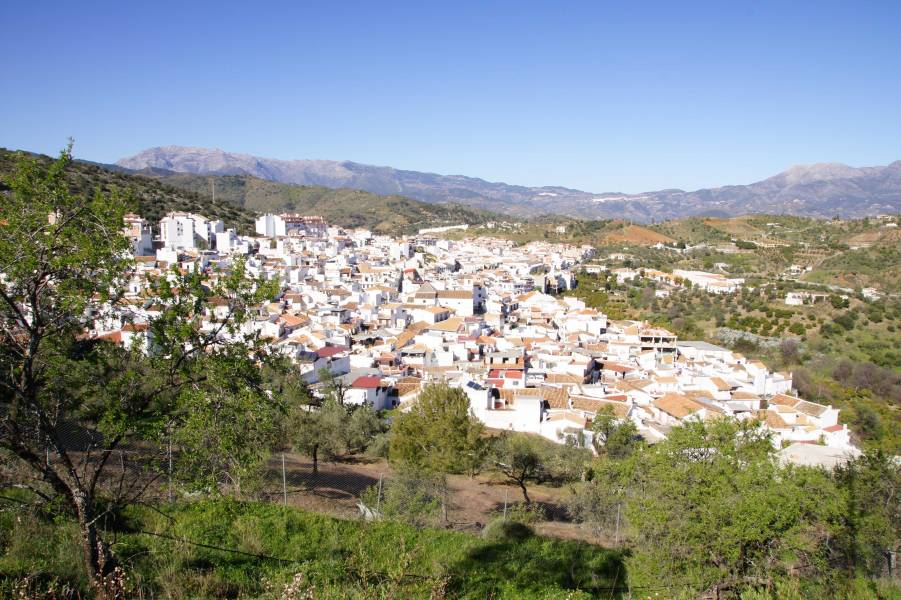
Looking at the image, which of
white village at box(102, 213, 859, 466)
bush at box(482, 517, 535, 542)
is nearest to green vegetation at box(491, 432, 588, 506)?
white village at box(102, 213, 859, 466)

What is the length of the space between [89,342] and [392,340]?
31183 mm

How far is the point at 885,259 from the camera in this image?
2527 inches

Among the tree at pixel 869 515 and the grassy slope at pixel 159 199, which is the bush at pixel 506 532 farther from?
the grassy slope at pixel 159 199

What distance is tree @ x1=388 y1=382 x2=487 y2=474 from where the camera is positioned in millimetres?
13836

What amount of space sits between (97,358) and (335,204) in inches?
5329

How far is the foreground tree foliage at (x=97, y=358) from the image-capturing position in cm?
391

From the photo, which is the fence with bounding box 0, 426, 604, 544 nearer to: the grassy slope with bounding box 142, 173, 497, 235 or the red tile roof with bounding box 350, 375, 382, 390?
the red tile roof with bounding box 350, 375, 382, 390

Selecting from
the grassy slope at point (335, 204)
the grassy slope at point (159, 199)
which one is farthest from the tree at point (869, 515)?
the grassy slope at point (335, 204)

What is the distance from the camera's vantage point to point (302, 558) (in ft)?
18.9

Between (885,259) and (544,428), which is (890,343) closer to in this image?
(885,259)

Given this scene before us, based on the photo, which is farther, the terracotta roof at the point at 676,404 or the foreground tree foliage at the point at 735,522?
the terracotta roof at the point at 676,404

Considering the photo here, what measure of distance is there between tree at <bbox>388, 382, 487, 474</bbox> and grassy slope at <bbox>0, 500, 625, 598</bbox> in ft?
21.4

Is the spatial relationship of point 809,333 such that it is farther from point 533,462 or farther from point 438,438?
point 438,438

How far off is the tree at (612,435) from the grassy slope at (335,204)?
96.0 m
